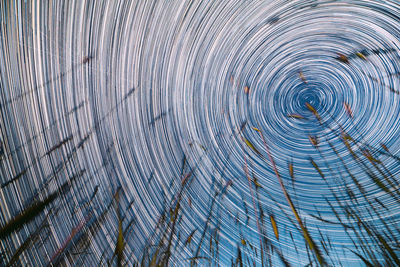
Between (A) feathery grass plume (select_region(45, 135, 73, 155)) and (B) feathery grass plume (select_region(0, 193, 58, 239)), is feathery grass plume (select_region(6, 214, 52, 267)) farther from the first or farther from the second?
(A) feathery grass plume (select_region(45, 135, 73, 155))

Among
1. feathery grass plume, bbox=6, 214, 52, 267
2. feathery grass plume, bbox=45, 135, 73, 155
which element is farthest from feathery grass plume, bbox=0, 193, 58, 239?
feathery grass plume, bbox=45, 135, 73, 155

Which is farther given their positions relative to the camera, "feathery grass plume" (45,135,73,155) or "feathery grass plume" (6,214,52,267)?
"feathery grass plume" (45,135,73,155)

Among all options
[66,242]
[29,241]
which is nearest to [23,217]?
[29,241]

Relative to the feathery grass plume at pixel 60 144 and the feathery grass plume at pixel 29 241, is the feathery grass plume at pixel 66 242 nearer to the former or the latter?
the feathery grass plume at pixel 29 241

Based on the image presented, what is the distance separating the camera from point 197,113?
103cm

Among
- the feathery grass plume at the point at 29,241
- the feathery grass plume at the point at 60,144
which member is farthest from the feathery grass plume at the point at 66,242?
the feathery grass plume at the point at 60,144

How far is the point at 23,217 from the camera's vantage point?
17.6 inches

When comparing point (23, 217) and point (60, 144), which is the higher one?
point (60, 144)

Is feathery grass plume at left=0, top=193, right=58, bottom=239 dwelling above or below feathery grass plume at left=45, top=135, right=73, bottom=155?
below

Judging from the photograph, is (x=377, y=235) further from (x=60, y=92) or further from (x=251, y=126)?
(x=60, y=92)

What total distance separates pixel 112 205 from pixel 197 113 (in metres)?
0.55

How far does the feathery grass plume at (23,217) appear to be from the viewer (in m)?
0.40

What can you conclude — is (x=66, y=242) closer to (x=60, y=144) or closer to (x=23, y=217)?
(x=23, y=217)

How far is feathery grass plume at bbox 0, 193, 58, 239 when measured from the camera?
40 centimetres
